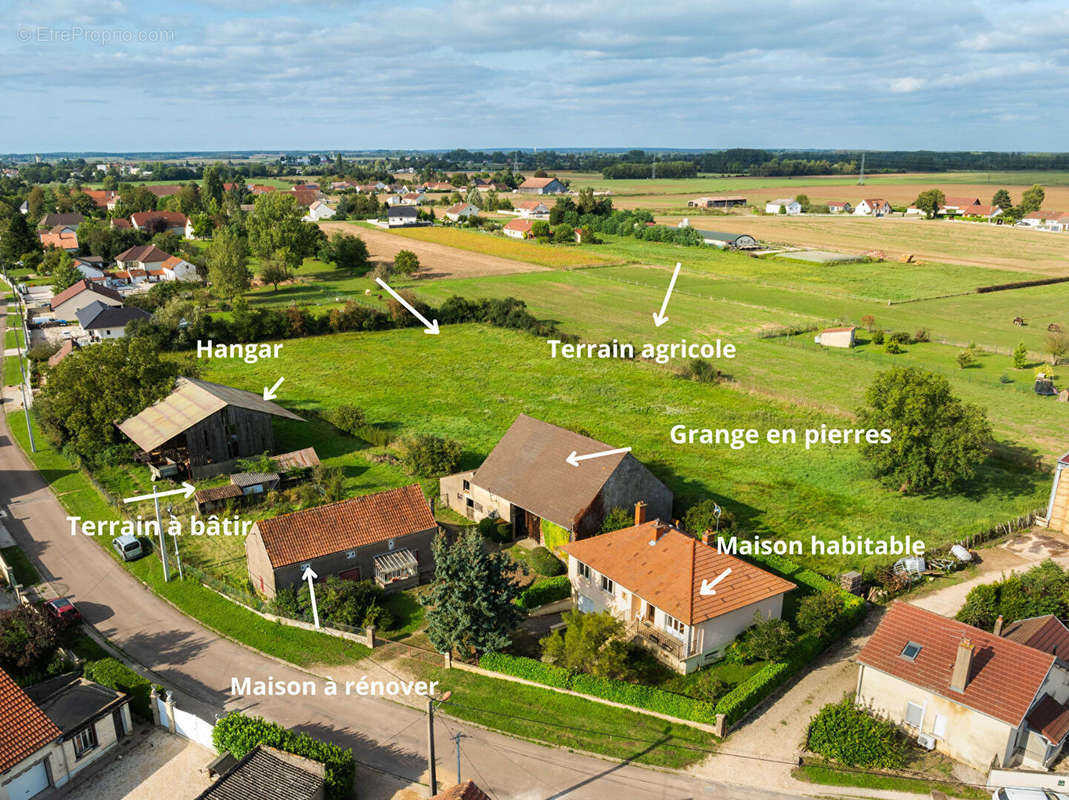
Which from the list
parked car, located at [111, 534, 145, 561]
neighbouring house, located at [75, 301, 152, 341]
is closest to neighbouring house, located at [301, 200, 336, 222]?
neighbouring house, located at [75, 301, 152, 341]

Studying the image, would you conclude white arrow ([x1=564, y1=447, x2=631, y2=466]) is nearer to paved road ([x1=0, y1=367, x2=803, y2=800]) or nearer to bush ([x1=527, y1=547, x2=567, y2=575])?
bush ([x1=527, y1=547, x2=567, y2=575])

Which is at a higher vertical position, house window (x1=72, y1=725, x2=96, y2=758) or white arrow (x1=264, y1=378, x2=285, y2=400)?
white arrow (x1=264, y1=378, x2=285, y2=400)

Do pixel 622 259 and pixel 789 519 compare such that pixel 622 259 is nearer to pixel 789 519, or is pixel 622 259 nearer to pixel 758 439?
pixel 758 439

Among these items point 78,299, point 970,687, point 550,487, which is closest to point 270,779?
point 550,487

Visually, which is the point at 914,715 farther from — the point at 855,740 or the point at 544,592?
the point at 544,592

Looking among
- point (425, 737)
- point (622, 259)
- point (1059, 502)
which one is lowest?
point (425, 737)

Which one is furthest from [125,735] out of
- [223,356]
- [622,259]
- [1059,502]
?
[622,259]
